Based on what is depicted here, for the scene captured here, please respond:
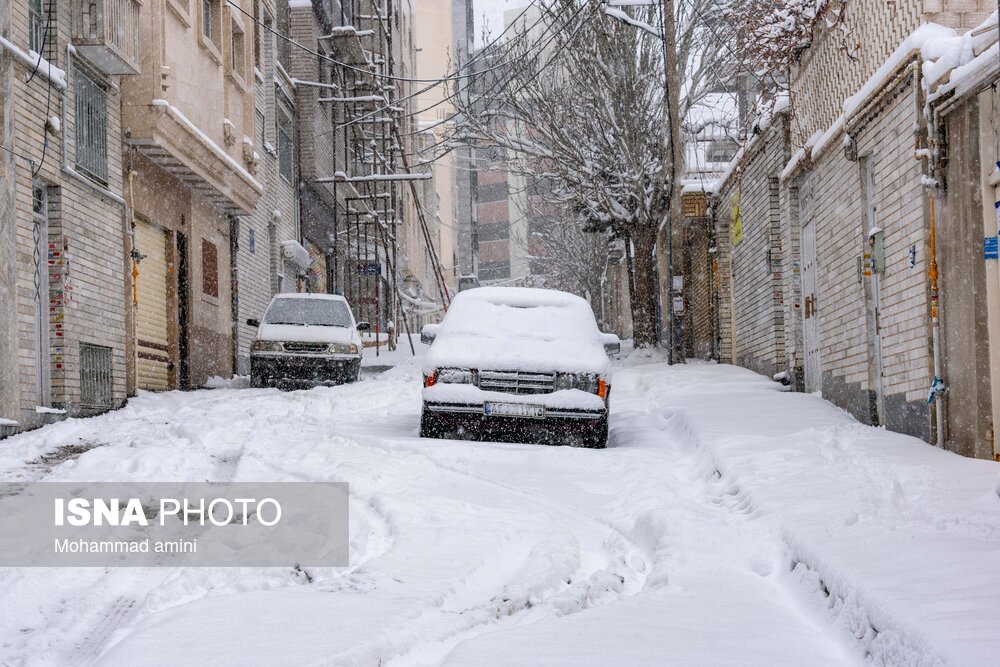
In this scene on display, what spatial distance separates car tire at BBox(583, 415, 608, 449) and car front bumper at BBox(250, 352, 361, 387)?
8.18m

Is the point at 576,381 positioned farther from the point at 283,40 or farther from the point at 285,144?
the point at 283,40

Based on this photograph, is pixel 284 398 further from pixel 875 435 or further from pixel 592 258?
pixel 592 258

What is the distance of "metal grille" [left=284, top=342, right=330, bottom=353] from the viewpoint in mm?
18125

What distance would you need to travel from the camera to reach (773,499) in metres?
7.20

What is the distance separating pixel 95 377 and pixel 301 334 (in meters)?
3.91

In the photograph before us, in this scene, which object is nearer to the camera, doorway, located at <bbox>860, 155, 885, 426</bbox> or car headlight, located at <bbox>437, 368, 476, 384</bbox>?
car headlight, located at <bbox>437, 368, 476, 384</bbox>

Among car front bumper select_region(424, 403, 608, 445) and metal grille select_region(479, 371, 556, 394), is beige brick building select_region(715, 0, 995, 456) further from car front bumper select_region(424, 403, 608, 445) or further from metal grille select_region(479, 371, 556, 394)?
metal grille select_region(479, 371, 556, 394)

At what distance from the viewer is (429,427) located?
10680 millimetres

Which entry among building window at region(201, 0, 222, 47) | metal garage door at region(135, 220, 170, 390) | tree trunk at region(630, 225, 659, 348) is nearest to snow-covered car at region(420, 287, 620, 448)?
metal garage door at region(135, 220, 170, 390)

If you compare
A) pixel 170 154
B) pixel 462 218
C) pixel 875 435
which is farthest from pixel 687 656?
pixel 462 218

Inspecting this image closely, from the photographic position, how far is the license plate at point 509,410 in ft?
34.0

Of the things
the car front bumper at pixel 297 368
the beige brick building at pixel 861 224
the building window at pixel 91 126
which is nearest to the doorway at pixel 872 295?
the beige brick building at pixel 861 224

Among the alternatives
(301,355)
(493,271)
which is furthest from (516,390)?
(493,271)

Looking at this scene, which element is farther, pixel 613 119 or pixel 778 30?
pixel 613 119
